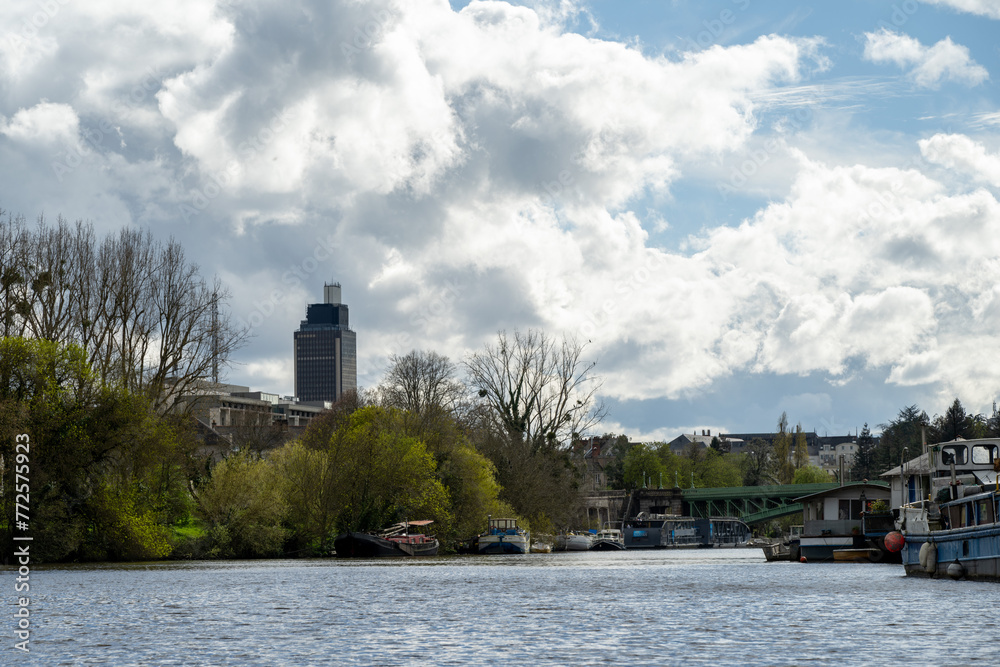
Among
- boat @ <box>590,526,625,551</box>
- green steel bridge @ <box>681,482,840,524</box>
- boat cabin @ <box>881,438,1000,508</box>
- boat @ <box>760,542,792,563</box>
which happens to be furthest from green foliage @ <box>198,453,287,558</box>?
green steel bridge @ <box>681,482,840,524</box>

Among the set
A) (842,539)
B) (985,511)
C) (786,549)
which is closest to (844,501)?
(786,549)

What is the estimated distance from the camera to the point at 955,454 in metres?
50.1

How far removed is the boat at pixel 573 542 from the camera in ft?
392

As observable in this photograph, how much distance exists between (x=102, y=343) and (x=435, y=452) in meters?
28.9

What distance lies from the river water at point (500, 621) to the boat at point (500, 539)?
130 ft

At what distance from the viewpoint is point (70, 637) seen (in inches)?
984

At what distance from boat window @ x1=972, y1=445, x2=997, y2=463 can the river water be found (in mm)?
7303

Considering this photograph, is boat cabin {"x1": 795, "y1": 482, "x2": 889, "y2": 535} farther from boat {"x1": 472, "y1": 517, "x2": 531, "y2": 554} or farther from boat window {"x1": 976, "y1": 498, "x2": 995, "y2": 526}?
boat window {"x1": 976, "y1": 498, "x2": 995, "y2": 526}

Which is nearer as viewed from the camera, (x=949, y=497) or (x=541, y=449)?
(x=949, y=497)

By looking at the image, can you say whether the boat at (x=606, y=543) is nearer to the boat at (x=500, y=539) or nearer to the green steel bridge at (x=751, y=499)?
the green steel bridge at (x=751, y=499)

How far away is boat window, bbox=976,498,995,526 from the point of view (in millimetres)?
38594

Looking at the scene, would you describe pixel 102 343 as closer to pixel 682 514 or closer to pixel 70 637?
pixel 70 637

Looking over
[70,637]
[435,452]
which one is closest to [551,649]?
[70,637]

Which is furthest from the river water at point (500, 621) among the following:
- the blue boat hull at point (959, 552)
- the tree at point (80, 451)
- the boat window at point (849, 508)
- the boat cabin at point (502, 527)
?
the boat cabin at point (502, 527)
